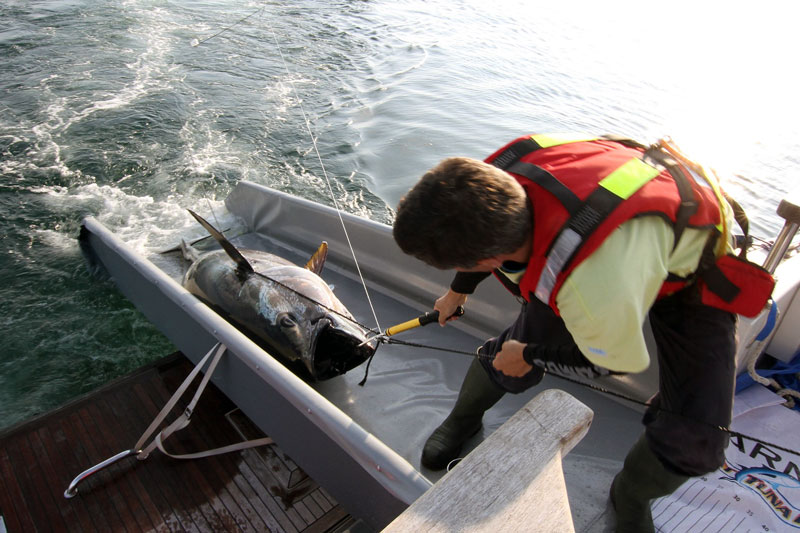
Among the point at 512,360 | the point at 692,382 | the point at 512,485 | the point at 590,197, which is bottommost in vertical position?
the point at 512,485

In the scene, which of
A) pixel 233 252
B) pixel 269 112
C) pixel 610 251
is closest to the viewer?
pixel 610 251

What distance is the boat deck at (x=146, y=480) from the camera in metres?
2.71

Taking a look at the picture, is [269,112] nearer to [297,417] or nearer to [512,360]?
[297,417]

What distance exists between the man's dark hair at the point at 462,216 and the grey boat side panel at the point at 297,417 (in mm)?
1014

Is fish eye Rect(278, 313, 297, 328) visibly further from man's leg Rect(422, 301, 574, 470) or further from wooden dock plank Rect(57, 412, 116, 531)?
wooden dock plank Rect(57, 412, 116, 531)

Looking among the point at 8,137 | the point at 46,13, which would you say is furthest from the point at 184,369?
the point at 46,13

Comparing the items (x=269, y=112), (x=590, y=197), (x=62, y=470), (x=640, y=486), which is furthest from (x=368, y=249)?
(x=269, y=112)

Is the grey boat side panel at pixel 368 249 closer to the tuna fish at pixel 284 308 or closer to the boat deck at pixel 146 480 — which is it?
the tuna fish at pixel 284 308

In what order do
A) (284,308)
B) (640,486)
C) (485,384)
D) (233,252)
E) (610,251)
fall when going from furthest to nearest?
(233,252), (284,308), (485,384), (640,486), (610,251)

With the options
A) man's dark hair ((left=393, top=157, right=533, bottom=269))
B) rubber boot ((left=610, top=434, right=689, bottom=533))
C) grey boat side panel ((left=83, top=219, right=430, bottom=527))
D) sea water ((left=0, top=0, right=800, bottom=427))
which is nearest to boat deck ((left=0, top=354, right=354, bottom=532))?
grey boat side panel ((left=83, top=219, right=430, bottom=527))

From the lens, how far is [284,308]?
10.8 ft

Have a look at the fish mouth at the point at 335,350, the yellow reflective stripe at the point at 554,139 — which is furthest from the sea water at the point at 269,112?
the fish mouth at the point at 335,350

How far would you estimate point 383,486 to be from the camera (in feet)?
6.82

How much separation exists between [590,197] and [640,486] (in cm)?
129
